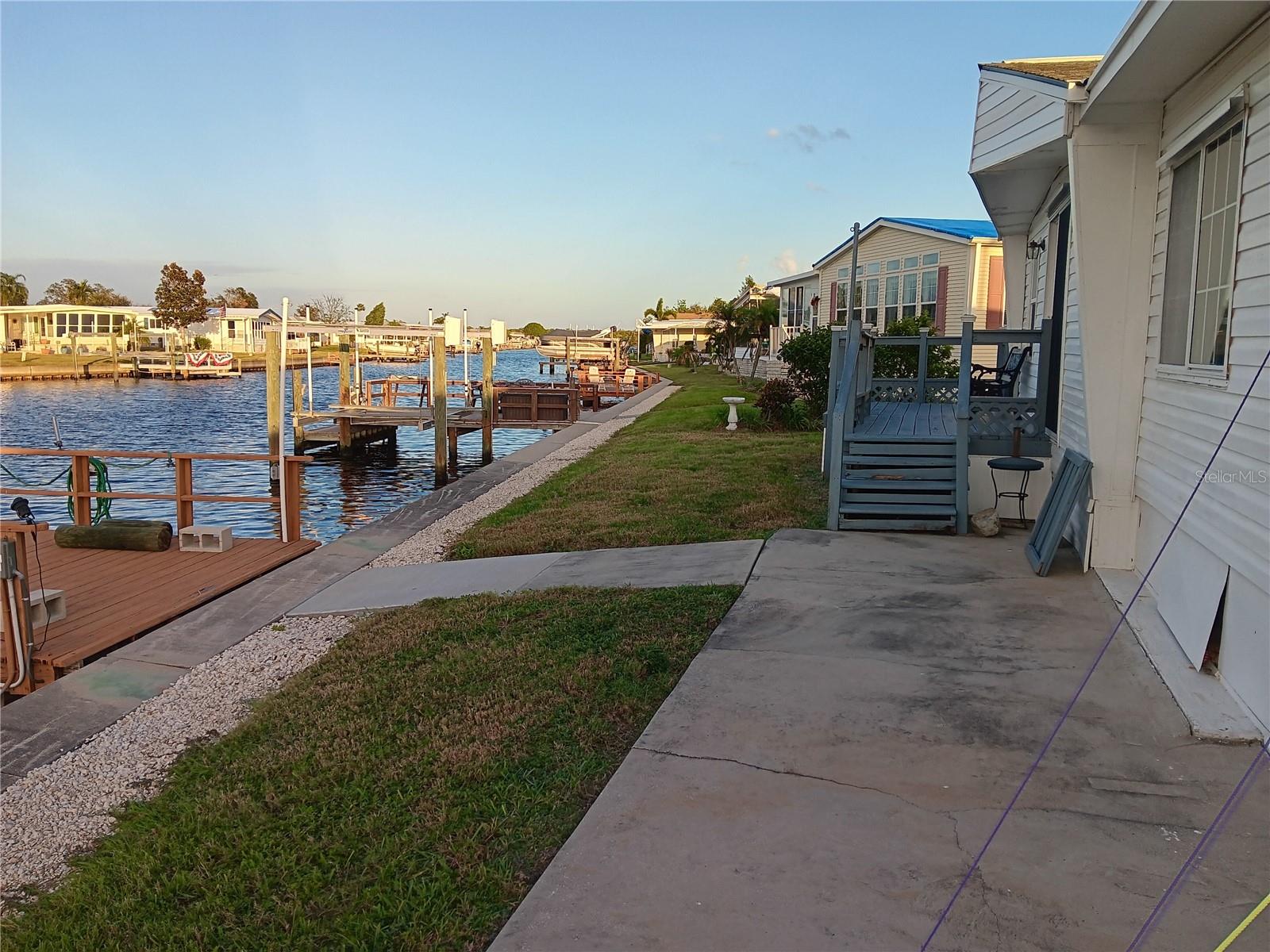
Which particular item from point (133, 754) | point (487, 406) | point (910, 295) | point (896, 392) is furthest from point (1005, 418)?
point (910, 295)

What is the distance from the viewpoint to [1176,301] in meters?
6.23

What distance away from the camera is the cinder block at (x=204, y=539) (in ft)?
33.3

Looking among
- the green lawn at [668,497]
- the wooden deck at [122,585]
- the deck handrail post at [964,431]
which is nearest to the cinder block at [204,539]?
the wooden deck at [122,585]

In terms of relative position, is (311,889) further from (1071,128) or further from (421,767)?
(1071,128)

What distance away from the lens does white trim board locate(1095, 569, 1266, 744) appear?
428 centimetres

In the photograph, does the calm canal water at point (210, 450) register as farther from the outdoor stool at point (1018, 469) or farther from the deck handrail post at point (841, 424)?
the outdoor stool at point (1018, 469)

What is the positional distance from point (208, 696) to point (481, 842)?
2848 millimetres

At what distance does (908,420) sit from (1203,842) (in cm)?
765

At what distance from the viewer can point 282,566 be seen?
31.5ft

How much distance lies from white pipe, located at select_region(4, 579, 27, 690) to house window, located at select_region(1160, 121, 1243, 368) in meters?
7.80

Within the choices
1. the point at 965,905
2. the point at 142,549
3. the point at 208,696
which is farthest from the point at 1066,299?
the point at 142,549

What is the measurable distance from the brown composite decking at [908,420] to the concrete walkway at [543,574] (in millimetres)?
2248

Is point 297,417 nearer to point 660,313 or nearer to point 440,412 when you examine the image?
point 440,412

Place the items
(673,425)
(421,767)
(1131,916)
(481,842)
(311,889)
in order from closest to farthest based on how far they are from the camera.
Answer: (1131,916), (311,889), (481,842), (421,767), (673,425)
